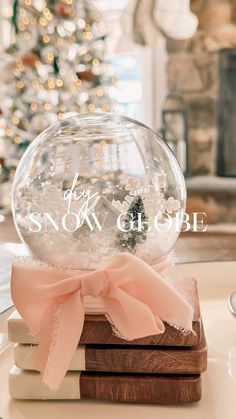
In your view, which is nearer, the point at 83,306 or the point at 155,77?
the point at 83,306

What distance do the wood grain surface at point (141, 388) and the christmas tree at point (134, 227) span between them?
0.48 ft

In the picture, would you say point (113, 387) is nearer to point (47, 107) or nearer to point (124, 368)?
point (124, 368)

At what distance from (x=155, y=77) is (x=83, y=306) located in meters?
2.91

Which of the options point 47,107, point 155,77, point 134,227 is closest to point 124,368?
point 134,227

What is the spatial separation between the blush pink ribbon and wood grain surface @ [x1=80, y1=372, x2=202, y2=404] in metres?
0.04

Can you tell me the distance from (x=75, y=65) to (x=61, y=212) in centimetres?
267

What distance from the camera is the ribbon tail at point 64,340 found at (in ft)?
1.97

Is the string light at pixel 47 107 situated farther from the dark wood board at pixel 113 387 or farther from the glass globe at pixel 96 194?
the dark wood board at pixel 113 387

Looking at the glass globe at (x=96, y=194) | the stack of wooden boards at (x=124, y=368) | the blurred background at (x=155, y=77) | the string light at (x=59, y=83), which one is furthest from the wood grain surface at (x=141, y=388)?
the string light at (x=59, y=83)

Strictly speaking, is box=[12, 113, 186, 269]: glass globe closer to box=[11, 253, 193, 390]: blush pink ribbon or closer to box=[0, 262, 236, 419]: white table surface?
box=[11, 253, 193, 390]: blush pink ribbon

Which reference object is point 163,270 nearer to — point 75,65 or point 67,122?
point 67,122

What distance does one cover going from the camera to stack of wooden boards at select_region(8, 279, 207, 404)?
0.61 metres

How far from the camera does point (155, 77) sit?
11.1ft

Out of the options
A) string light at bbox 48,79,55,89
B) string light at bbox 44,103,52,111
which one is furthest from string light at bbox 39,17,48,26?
string light at bbox 44,103,52,111
